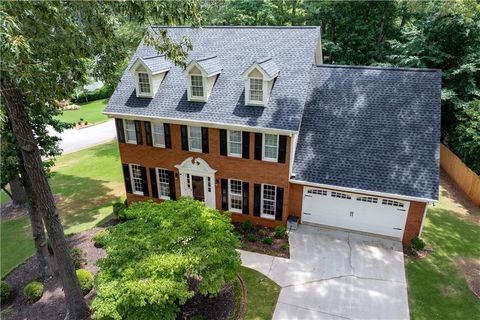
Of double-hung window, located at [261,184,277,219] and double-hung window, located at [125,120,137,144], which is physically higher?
double-hung window, located at [125,120,137,144]

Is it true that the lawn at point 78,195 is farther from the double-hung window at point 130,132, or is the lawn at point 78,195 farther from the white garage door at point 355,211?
the white garage door at point 355,211

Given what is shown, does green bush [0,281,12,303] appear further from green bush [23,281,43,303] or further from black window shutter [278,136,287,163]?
black window shutter [278,136,287,163]

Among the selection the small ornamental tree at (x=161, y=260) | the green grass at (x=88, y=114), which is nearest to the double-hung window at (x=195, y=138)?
the small ornamental tree at (x=161, y=260)

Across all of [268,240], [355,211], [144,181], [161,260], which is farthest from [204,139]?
[355,211]

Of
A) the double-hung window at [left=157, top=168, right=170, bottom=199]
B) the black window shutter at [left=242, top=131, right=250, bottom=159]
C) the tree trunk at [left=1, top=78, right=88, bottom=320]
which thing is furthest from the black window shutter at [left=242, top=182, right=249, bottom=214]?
the tree trunk at [left=1, top=78, right=88, bottom=320]

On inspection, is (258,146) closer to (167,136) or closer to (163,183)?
(167,136)

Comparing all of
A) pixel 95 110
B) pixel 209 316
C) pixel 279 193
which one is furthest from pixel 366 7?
pixel 95 110

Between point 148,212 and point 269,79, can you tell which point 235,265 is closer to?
point 148,212
